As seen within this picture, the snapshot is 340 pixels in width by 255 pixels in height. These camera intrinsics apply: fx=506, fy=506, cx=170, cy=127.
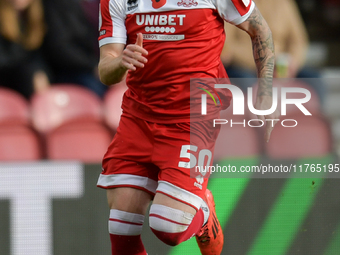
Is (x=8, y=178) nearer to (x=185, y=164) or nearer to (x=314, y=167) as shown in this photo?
(x=185, y=164)

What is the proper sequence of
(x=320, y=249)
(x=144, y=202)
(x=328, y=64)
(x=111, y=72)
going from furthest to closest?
(x=328, y=64) → (x=320, y=249) → (x=144, y=202) → (x=111, y=72)

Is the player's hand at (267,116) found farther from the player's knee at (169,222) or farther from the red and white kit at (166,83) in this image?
the player's knee at (169,222)

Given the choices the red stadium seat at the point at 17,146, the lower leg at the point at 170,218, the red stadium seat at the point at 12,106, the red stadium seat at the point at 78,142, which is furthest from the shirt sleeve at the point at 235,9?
the red stadium seat at the point at 12,106

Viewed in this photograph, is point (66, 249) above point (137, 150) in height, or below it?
below

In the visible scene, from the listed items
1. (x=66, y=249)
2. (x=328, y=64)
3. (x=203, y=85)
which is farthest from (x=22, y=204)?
(x=328, y=64)

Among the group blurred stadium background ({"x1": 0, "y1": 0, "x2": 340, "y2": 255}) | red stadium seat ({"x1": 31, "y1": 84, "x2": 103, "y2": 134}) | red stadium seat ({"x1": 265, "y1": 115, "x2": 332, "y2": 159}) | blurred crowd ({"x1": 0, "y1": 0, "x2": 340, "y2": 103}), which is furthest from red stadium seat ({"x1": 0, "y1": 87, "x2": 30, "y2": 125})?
red stadium seat ({"x1": 265, "y1": 115, "x2": 332, "y2": 159})

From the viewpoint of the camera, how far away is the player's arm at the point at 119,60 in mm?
2322

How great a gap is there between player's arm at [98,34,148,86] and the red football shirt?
56 millimetres

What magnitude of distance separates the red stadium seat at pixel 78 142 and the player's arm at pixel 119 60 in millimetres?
1293

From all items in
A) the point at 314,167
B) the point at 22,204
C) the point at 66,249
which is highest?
the point at 314,167

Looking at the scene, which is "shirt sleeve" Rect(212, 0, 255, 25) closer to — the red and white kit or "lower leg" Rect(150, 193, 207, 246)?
the red and white kit

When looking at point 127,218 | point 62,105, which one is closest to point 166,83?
point 127,218

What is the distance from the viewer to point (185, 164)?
8.52 ft

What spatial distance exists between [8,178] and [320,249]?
2223 mm
